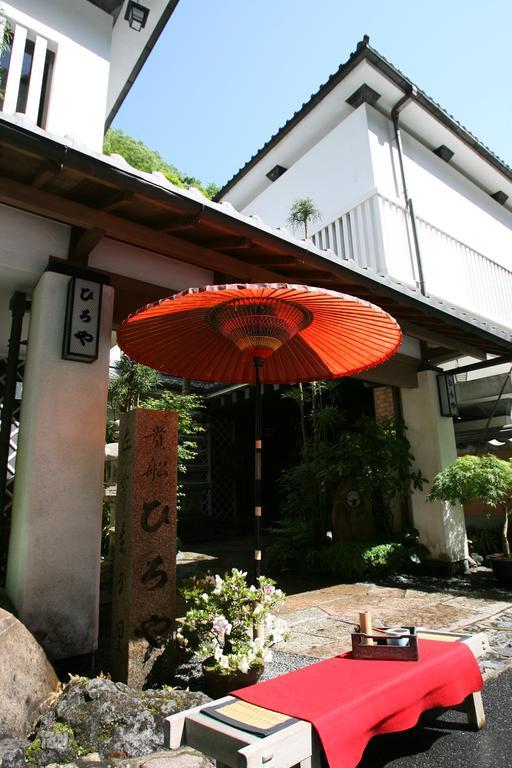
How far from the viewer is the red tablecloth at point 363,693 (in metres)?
1.94

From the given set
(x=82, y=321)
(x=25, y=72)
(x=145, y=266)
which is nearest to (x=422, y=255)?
(x=145, y=266)

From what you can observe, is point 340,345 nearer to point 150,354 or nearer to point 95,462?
point 150,354

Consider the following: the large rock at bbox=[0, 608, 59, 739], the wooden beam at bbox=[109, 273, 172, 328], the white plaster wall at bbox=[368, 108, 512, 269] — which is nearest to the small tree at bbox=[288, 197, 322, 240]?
the white plaster wall at bbox=[368, 108, 512, 269]

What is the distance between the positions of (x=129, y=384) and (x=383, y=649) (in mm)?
7676

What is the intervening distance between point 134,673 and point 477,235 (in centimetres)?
1220

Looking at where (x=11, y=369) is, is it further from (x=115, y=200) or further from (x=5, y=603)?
(x=5, y=603)

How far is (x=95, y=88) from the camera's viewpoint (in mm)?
6438

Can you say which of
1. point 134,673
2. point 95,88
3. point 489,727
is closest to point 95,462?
point 134,673

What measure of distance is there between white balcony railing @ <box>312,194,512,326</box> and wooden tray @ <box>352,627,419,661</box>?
620cm

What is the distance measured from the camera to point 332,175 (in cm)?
1044

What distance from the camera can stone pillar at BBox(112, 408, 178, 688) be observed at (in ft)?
10.5

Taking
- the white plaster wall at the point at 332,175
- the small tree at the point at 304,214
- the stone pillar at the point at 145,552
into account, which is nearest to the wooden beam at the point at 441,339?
the white plaster wall at the point at 332,175

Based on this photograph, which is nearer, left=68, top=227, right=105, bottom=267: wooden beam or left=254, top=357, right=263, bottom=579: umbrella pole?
left=254, top=357, right=263, bottom=579: umbrella pole

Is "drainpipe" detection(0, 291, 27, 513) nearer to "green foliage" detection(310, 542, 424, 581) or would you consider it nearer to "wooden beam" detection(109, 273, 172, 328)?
"wooden beam" detection(109, 273, 172, 328)
